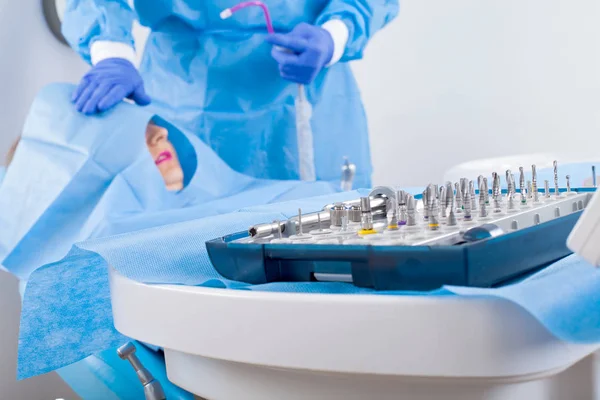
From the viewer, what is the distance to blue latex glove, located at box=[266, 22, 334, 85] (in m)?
1.74

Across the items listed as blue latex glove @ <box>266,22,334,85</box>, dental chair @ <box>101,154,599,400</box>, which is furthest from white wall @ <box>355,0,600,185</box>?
dental chair @ <box>101,154,599,400</box>

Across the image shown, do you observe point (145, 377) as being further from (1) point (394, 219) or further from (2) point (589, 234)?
(2) point (589, 234)

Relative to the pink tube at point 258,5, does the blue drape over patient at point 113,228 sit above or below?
below

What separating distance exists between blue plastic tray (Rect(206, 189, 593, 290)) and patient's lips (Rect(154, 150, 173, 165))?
102 centimetres

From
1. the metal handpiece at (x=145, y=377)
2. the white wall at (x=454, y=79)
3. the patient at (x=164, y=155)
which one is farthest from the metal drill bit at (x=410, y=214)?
the white wall at (x=454, y=79)

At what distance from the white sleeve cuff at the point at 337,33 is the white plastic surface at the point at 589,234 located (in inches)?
61.1

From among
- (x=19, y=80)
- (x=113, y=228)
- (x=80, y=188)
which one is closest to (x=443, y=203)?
(x=113, y=228)

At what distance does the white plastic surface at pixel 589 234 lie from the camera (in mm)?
361

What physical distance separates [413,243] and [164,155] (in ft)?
3.87

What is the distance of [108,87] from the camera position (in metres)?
1.53

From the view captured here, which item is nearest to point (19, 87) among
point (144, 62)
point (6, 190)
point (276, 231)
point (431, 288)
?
point (144, 62)

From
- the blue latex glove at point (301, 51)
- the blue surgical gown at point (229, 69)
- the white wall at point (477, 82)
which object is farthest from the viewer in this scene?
the white wall at point (477, 82)

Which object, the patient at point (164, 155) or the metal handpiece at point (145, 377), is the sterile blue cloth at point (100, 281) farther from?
the patient at point (164, 155)

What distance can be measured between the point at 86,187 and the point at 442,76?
1490 millimetres
